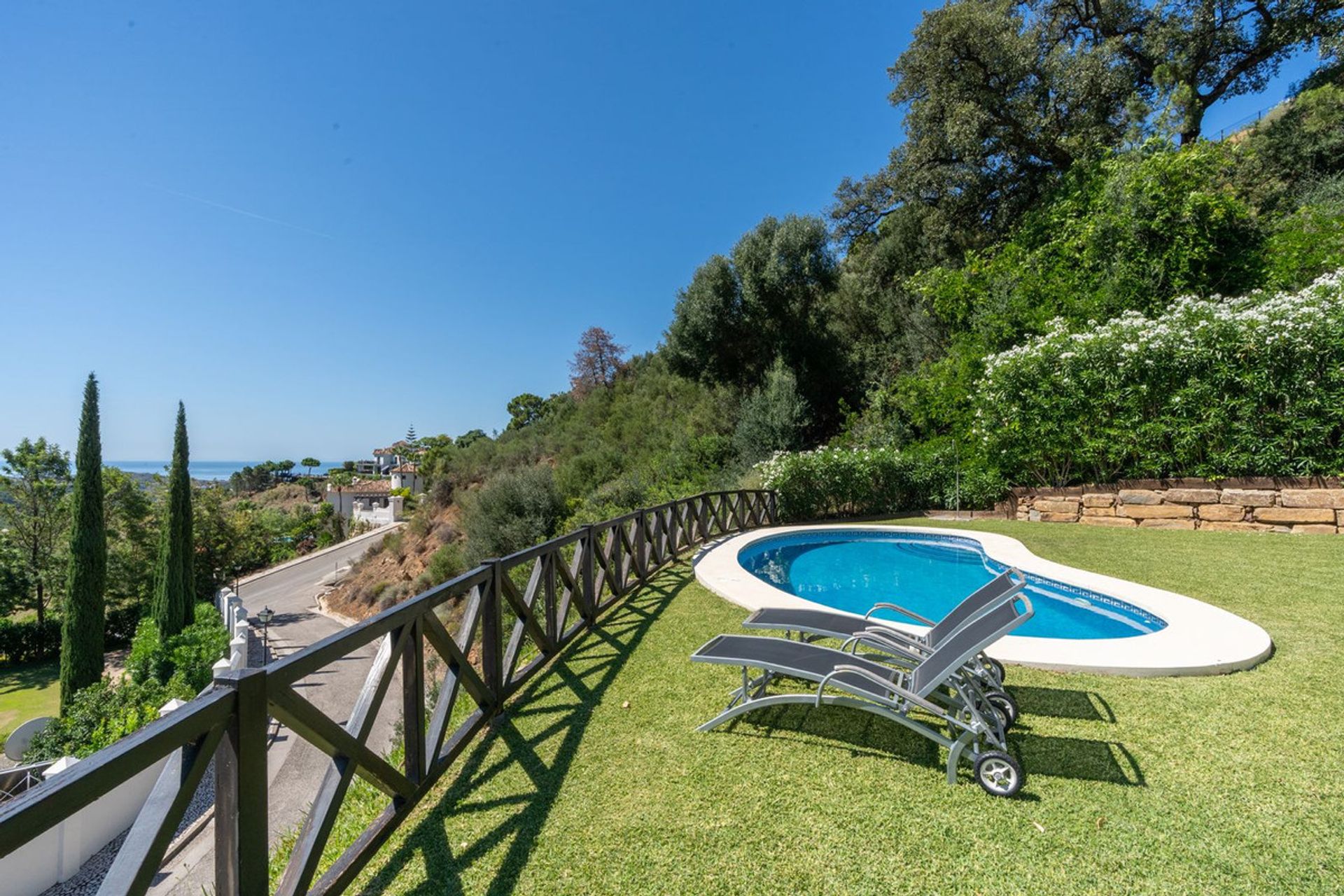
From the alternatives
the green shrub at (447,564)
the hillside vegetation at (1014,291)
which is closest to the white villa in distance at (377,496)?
the green shrub at (447,564)

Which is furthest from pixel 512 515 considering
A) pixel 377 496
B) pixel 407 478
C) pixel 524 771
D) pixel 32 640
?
pixel 377 496

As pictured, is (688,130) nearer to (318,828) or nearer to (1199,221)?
(1199,221)

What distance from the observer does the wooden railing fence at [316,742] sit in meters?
1.27

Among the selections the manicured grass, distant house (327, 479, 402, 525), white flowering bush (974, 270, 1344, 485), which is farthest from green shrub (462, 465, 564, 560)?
distant house (327, 479, 402, 525)

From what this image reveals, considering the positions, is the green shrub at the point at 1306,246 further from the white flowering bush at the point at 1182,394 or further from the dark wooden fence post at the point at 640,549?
the dark wooden fence post at the point at 640,549

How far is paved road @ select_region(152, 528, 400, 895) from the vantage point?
6.34m

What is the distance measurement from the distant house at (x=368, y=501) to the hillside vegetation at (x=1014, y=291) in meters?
37.0

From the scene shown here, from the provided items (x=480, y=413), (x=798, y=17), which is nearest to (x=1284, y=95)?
(x=798, y=17)

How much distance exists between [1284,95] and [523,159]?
1988cm

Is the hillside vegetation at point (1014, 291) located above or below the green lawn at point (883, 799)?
above

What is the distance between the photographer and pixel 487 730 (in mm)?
3217

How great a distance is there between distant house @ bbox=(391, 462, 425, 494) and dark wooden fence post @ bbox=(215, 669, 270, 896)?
5574 centimetres

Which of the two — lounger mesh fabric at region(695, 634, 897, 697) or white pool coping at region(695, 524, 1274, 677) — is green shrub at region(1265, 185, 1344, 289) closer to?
white pool coping at region(695, 524, 1274, 677)

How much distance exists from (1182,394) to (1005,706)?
8.56 meters
